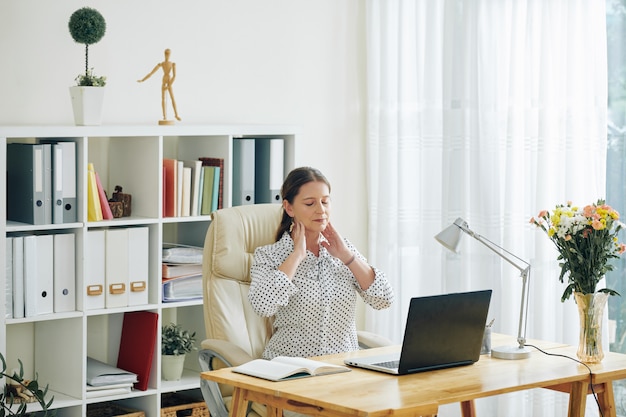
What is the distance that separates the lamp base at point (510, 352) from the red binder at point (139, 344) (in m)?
1.48

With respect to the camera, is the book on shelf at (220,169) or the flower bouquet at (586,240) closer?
the flower bouquet at (586,240)

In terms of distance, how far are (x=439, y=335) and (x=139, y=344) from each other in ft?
5.36

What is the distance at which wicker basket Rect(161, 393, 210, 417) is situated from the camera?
4.29 m

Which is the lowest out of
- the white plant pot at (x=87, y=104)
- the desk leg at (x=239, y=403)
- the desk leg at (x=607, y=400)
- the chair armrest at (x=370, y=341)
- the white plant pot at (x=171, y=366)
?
the white plant pot at (x=171, y=366)

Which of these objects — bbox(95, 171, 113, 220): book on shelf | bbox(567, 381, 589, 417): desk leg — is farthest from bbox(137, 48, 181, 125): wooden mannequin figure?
bbox(567, 381, 589, 417): desk leg

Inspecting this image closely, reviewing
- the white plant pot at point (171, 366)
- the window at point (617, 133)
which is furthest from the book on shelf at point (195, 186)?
the window at point (617, 133)

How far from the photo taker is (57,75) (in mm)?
4203

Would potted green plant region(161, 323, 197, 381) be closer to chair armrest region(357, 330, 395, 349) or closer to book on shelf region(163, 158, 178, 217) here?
book on shelf region(163, 158, 178, 217)

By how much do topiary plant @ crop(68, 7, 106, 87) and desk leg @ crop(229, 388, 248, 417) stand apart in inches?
62.7

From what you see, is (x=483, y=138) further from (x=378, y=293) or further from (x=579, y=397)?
(x=579, y=397)

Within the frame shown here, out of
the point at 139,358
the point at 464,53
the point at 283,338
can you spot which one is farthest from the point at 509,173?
the point at 139,358

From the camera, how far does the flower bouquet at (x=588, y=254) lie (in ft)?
10.6

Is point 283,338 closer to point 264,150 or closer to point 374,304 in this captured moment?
point 374,304

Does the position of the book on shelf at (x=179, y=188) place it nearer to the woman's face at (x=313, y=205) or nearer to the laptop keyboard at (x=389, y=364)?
the woman's face at (x=313, y=205)
